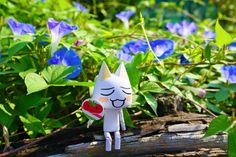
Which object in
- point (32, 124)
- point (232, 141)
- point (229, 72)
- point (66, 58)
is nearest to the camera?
point (232, 141)

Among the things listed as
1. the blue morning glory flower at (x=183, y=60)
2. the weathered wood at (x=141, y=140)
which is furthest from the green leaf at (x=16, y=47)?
the blue morning glory flower at (x=183, y=60)

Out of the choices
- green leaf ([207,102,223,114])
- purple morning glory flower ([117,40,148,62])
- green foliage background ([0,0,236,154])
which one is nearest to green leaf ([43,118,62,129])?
green foliage background ([0,0,236,154])

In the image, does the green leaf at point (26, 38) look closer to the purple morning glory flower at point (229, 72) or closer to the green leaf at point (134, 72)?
the green leaf at point (134, 72)

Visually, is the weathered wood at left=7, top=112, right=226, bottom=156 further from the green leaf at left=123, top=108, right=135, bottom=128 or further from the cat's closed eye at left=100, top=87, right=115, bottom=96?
the cat's closed eye at left=100, top=87, right=115, bottom=96

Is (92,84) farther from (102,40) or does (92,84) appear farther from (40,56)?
(102,40)

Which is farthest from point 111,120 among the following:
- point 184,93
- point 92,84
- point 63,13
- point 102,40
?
point 63,13

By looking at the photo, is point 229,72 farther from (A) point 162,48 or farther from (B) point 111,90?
(B) point 111,90

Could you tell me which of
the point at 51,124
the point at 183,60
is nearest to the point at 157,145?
the point at 51,124
